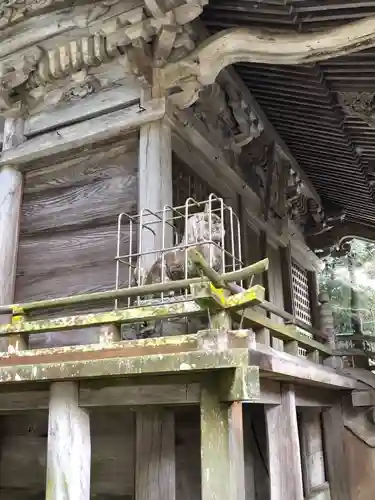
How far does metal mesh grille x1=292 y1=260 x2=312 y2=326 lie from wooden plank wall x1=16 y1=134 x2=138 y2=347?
15.8 feet

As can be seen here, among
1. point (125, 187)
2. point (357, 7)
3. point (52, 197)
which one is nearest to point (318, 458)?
point (125, 187)

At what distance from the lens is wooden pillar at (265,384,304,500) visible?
12.1 ft

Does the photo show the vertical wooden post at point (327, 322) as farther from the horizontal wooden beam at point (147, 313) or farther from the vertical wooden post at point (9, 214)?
the horizontal wooden beam at point (147, 313)

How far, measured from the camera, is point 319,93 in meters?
5.73

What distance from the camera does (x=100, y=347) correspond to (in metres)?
2.99

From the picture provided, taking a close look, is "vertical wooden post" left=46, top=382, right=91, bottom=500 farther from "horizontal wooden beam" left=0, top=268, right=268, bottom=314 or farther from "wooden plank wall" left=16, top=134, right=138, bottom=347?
"wooden plank wall" left=16, top=134, right=138, bottom=347

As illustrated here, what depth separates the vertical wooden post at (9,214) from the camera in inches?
208

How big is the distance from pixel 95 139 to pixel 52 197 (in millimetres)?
833

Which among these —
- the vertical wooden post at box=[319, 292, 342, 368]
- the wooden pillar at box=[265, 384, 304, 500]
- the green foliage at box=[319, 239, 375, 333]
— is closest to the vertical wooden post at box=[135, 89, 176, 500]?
the wooden pillar at box=[265, 384, 304, 500]

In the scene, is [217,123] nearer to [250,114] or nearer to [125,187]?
[250,114]

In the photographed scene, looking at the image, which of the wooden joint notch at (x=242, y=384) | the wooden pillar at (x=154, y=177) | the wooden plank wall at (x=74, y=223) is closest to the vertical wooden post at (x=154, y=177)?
the wooden pillar at (x=154, y=177)

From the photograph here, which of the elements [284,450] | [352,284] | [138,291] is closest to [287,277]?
[284,450]

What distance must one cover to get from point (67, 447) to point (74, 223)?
108 inches

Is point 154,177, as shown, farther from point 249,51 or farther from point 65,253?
point 249,51
